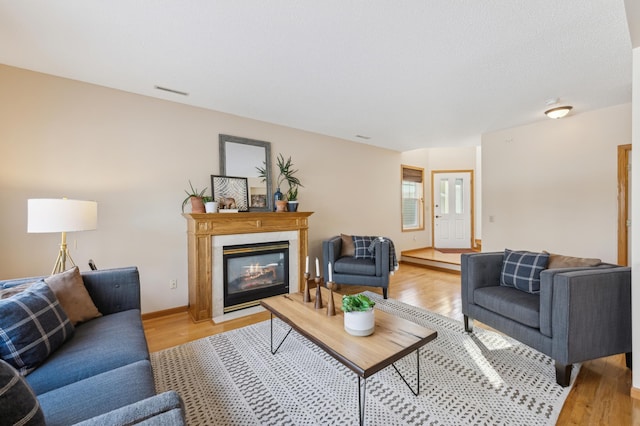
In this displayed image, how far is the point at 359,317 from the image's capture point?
162 centimetres

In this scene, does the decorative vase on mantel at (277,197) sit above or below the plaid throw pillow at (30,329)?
above

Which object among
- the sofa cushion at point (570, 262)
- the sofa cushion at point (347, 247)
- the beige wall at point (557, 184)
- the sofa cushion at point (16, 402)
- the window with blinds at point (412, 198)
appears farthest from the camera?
the window with blinds at point (412, 198)

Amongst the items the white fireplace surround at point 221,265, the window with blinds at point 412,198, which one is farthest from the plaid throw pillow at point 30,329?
the window with blinds at point 412,198

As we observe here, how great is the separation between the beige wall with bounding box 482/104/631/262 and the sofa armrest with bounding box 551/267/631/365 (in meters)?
2.12

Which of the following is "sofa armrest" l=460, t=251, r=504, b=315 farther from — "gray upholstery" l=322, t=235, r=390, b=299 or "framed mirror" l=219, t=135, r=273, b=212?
"framed mirror" l=219, t=135, r=273, b=212

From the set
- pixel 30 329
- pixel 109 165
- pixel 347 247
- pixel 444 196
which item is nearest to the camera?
pixel 30 329

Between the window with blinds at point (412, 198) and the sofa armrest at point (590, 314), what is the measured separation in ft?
13.7

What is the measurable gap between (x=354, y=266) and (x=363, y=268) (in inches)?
5.2

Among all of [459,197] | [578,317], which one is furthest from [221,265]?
[459,197]

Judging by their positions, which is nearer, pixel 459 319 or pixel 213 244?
pixel 459 319

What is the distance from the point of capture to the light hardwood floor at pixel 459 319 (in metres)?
1.56

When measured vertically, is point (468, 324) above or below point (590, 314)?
below

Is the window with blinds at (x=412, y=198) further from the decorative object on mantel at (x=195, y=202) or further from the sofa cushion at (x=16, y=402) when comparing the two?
the sofa cushion at (x=16, y=402)

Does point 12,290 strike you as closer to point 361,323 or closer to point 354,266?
point 361,323
